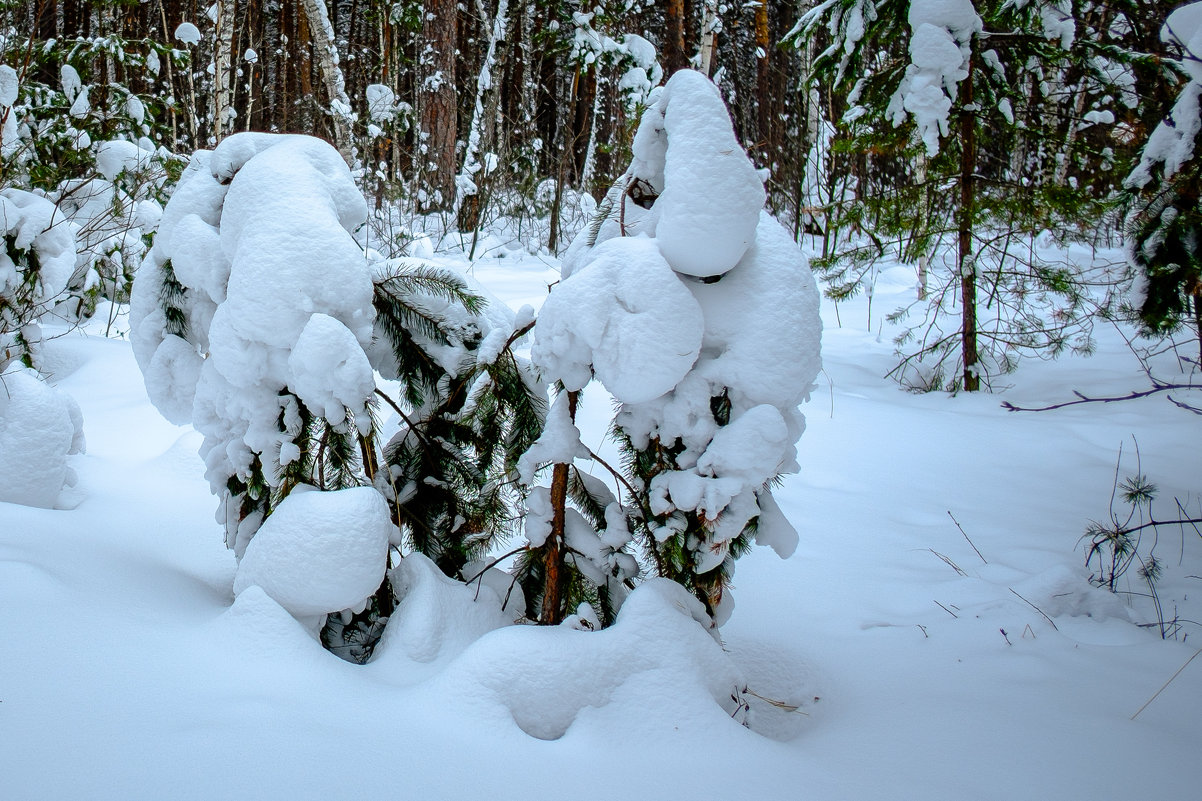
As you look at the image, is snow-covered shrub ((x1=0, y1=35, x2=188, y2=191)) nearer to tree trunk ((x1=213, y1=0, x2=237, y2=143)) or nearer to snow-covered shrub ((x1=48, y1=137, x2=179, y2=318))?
snow-covered shrub ((x1=48, y1=137, x2=179, y2=318))

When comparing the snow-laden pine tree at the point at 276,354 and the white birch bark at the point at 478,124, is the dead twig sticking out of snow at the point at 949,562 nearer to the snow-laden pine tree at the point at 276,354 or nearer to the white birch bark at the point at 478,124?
the snow-laden pine tree at the point at 276,354

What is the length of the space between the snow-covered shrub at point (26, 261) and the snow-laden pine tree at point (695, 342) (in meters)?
2.69

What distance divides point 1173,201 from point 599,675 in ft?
8.18

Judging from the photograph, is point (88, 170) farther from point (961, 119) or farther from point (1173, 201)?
point (1173, 201)

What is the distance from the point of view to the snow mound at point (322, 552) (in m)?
1.58

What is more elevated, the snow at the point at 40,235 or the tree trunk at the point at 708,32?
the tree trunk at the point at 708,32

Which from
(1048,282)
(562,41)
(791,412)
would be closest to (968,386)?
(1048,282)

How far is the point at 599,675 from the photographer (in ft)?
5.07

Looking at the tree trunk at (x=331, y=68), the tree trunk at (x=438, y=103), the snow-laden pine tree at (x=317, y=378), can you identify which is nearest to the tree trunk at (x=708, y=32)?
the tree trunk at (x=438, y=103)

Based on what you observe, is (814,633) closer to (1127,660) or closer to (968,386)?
(1127,660)

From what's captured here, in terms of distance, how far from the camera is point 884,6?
458cm

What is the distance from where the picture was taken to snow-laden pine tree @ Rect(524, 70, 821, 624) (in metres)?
1.53

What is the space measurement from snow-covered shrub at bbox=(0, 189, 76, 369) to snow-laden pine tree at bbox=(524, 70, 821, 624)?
269 cm

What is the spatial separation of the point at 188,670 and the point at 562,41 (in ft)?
29.3
